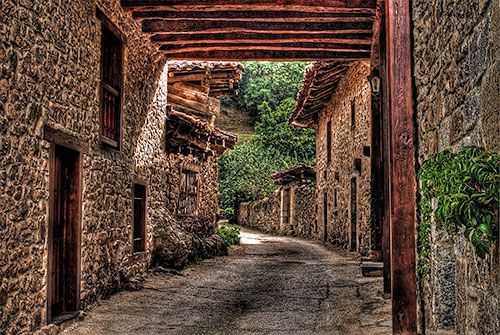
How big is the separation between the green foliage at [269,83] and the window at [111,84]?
35.0 metres

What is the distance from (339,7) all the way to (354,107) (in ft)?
22.6

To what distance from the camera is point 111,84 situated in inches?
337

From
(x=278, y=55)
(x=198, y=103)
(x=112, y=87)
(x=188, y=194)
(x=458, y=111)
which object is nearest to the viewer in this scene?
(x=458, y=111)

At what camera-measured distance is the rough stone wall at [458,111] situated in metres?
3.13

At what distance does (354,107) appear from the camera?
1516 cm

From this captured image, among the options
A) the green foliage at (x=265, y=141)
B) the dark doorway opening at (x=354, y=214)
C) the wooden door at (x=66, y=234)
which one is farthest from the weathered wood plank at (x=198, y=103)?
the green foliage at (x=265, y=141)

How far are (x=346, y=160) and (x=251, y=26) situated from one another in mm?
7639

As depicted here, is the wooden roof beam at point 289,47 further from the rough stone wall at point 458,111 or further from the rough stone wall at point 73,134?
the rough stone wall at point 458,111

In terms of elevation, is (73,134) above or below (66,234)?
above

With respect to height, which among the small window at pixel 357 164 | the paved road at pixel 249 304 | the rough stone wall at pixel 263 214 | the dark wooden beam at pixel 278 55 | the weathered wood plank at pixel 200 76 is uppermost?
the weathered wood plank at pixel 200 76

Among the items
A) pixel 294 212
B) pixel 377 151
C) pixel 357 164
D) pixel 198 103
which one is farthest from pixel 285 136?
pixel 377 151

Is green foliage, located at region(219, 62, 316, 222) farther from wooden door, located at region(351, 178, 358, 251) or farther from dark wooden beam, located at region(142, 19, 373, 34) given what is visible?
dark wooden beam, located at region(142, 19, 373, 34)

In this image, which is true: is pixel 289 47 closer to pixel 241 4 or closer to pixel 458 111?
pixel 241 4

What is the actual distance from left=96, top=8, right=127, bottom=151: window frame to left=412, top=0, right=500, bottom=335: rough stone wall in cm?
410
